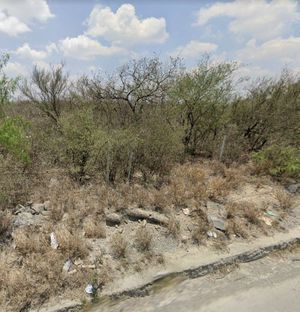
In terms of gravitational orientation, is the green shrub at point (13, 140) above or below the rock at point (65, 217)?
above

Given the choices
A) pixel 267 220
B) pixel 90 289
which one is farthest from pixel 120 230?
pixel 267 220

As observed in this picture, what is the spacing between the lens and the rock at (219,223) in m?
5.24

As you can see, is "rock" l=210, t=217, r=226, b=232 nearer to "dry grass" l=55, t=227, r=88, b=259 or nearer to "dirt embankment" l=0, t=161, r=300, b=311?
"dirt embankment" l=0, t=161, r=300, b=311

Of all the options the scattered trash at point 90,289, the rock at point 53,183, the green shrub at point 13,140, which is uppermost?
the green shrub at point 13,140

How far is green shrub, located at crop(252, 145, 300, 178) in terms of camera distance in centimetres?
791

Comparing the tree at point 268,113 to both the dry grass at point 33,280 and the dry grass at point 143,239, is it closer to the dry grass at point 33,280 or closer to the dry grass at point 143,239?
the dry grass at point 143,239

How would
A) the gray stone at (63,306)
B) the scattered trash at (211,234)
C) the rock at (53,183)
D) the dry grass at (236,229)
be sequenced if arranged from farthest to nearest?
the rock at (53,183)
the dry grass at (236,229)
the scattered trash at (211,234)
the gray stone at (63,306)

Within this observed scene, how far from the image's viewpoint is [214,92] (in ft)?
32.1

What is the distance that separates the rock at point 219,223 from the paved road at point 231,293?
0.83 metres

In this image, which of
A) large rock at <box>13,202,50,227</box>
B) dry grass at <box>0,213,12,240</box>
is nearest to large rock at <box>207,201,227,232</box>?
large rock at <box>13,202,50,227</box>

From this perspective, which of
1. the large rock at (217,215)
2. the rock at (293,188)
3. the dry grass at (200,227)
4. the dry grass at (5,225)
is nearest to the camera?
the dry grass at (5,225)

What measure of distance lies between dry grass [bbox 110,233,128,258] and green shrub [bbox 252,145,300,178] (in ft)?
17.2

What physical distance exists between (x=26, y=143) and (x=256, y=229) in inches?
202

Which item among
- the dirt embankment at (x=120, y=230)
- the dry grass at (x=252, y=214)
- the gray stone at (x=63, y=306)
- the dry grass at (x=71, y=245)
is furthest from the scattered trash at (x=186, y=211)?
the gray stone at (x=63, y=306)
